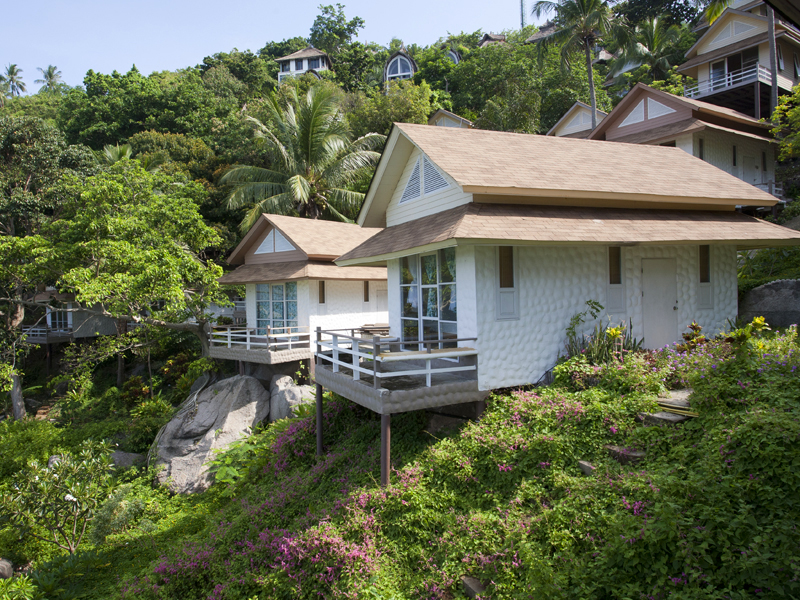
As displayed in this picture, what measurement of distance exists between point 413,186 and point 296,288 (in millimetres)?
8091

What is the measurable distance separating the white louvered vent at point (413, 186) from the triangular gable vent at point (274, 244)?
24.6ft

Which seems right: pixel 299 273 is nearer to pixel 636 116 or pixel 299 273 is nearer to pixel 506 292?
pixel 506 292

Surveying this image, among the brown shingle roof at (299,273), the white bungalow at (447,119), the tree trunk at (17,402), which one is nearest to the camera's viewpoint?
the brown shingle roof at (299,273)

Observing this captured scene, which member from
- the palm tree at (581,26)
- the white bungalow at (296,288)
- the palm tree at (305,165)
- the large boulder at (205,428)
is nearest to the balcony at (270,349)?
the white bungalow at (296,288)

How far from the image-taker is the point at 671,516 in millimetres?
5289

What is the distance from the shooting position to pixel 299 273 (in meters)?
18.2

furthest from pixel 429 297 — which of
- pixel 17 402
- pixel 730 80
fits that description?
pixel 730 80

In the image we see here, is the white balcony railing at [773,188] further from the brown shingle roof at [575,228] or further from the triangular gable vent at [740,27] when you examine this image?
the brown shingle roof at [575,228]

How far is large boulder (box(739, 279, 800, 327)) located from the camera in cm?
1323

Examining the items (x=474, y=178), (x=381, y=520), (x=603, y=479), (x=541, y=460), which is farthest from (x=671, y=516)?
(x=474, y=178)

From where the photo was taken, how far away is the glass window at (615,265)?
11181 mm

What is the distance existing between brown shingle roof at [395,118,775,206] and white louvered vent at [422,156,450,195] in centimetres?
56

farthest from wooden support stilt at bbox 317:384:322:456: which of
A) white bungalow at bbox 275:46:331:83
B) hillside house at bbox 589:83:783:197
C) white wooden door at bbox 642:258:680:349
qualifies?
white bungalow at bbox 275:46:331:83

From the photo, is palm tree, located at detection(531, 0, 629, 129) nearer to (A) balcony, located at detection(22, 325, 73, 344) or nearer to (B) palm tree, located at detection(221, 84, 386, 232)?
(B) palm tree, located at detection(221, 84, 386, 232)
